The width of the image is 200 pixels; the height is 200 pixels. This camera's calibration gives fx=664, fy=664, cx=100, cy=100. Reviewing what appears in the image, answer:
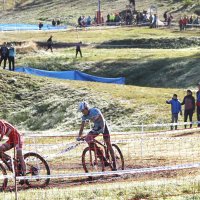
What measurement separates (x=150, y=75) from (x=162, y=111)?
16384 mm

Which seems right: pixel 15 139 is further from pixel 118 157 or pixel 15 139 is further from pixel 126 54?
pixel 126 54

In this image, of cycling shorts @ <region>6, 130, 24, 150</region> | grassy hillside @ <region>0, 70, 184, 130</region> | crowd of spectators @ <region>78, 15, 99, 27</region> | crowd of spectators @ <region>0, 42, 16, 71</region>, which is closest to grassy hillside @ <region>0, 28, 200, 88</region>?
crowd of spectators @ <region>78, 15, 99, 27</region>

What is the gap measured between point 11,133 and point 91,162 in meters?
2.81

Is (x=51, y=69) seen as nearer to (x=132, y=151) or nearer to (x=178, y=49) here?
(x=178, y=49)

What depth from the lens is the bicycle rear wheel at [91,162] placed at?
1733cm

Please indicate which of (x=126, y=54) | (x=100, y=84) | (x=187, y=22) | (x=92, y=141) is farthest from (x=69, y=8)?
(x=92, y=141)

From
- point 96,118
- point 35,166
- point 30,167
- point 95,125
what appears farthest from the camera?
point 95,125

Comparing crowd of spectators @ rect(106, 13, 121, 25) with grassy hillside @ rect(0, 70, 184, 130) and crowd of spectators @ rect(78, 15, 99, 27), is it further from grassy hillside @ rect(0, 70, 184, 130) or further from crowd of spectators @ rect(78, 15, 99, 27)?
grassy hillside @ rect(0, 70, 184, 130)

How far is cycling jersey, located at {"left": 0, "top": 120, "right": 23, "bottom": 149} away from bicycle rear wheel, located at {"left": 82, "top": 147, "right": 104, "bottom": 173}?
2442 millimetres

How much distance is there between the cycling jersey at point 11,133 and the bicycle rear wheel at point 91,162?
2442 millimetres

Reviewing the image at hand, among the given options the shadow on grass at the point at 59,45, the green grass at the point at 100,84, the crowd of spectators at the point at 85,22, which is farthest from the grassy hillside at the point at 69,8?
the shadow on grass at the point at 59,45

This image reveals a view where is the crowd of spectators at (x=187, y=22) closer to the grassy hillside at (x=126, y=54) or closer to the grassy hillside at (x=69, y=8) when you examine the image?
the grassy hillside at (x=126, y=54)

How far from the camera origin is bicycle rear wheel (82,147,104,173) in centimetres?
1733

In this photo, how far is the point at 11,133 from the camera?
50.5 ft
